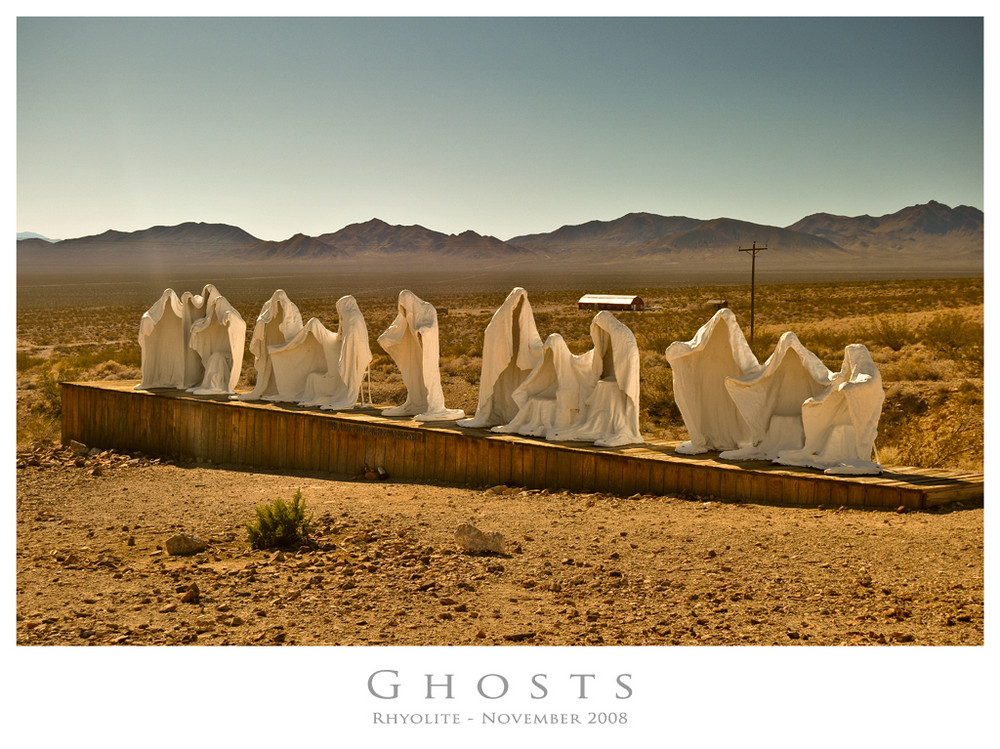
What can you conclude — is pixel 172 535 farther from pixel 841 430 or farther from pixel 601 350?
pixel 841 430

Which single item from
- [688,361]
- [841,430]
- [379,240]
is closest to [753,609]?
[841,430]

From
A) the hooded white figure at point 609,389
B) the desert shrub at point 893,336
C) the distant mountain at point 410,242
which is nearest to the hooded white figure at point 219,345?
the hooded white figure at point 609,389

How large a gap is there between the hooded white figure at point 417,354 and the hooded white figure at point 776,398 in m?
4.11

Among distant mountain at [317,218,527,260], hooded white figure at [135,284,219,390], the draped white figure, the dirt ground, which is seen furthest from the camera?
distant mountain at [317,218,527,260]

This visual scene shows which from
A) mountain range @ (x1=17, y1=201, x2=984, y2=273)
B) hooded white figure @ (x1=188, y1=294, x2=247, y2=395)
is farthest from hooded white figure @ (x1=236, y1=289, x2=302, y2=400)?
mountain range @ (x1=17, y1=201, x2=984, y2=273)

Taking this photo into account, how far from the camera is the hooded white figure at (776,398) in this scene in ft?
32.3

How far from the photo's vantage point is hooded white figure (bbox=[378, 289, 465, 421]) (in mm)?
12438

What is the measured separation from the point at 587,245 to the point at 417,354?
157 metres

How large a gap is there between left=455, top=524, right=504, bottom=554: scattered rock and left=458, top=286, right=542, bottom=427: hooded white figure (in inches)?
158

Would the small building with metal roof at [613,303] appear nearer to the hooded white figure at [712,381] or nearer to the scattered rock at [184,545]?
the hooded white figure at [712,381]

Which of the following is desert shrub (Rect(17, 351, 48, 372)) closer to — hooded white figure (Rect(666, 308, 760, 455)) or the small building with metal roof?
hooded white figure (Rect(666, 308, 760, 455))

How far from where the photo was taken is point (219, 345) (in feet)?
50.5

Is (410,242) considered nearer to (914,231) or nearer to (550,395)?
(914,231)

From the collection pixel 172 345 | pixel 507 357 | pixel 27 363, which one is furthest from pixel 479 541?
pixel 27 363
